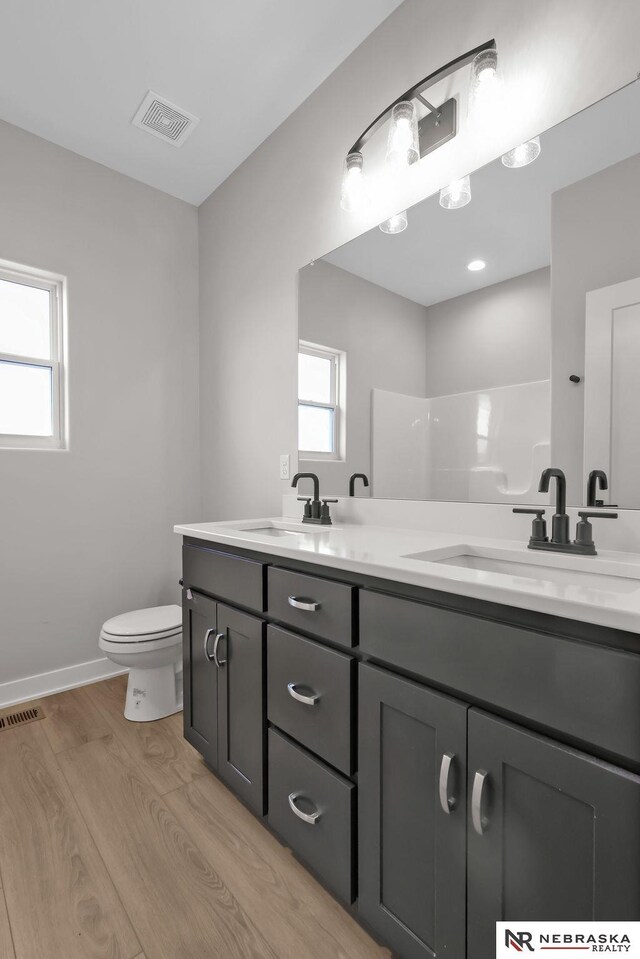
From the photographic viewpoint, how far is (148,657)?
1995 millimetres

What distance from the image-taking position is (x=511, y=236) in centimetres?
139

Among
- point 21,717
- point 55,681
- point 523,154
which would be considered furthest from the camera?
point 55,681

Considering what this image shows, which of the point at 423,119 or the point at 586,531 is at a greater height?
the point at 423,119

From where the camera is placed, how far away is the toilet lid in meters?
1.98

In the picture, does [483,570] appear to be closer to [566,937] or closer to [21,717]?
[566,937]

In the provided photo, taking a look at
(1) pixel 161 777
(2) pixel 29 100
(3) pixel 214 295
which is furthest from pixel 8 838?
(2) pixel 29 100

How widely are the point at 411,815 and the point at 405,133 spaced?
75.8 inches

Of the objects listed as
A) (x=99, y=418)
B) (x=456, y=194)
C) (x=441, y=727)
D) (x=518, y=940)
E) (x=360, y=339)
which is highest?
(x=456, y=194)

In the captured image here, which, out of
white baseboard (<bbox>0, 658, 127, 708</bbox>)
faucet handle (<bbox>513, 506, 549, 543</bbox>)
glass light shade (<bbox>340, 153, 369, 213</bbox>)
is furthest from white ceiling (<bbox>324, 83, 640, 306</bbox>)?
white baseboard (<bbox>0, 658, 127, 708</bbox>)

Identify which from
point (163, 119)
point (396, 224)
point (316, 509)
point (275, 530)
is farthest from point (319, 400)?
point (163, 119)

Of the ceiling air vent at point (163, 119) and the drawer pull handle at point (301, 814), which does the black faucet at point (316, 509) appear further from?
→ the ceiling air vent at point (163, 119)

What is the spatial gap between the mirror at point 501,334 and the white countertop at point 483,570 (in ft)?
0.75

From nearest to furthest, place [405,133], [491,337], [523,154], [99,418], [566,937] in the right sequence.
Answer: [566,937], [523,154], [491,337], [405,133], [99,418]

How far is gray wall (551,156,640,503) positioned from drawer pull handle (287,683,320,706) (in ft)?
2.78
